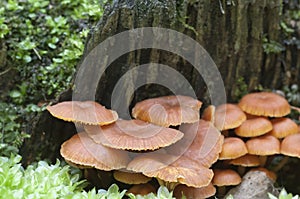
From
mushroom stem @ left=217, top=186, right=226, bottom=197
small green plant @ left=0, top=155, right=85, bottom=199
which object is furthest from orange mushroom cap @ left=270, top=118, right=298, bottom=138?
small green plant @ left=0, top=155, right=85, bottom=199

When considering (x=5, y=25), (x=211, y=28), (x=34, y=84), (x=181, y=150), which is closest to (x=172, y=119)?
(x=181, y=150)

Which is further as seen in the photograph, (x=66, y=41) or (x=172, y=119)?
(x=66, y=41)

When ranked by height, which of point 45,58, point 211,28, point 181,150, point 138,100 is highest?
point 211,28

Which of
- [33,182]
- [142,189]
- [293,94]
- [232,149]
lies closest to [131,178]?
[142,189]

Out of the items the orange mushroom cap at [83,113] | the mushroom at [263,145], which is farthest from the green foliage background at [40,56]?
the mushroom at [263,145]

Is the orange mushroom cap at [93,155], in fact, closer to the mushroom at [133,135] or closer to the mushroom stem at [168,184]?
the mushroom at [133,135]

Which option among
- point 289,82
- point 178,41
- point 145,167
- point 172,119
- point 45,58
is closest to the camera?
point 145,167

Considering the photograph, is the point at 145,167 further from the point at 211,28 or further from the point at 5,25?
the point at 5,25
